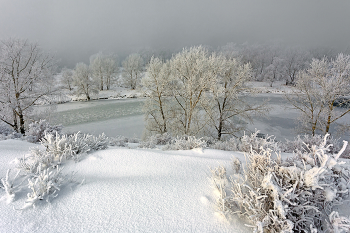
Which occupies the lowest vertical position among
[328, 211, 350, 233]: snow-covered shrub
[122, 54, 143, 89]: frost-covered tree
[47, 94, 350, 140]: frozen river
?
[47, 94, 350, 140]: frozen river

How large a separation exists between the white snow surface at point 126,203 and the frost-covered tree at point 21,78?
357 inches

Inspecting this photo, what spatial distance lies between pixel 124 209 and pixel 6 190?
1504 mm

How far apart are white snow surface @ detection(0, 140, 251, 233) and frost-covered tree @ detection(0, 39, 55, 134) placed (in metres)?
9.07

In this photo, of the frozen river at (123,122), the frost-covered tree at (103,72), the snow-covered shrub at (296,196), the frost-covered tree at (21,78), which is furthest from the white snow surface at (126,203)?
the frost-covered tree at (103,72)

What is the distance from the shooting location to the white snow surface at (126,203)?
5.96ft

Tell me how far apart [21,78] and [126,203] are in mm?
12273

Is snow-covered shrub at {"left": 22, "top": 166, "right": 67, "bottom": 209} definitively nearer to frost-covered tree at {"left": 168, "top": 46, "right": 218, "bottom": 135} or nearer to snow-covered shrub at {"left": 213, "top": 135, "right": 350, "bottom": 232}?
snow-covered shrub at {"left": 213, "top": 135, "right": 350, "bottom": 232}

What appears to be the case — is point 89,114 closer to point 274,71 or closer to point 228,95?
point 228,95

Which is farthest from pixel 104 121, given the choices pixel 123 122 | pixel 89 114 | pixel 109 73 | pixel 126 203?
pixel 109 73

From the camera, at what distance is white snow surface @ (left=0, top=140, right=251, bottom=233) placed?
1817 millimetres

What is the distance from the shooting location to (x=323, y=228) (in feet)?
5.85

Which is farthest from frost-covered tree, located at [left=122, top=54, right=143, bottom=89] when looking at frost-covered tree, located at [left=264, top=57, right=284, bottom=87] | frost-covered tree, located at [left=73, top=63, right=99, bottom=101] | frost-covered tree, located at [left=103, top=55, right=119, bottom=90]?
frost-covered tree, located at [left=264, top=57, right=284, bottom=87]

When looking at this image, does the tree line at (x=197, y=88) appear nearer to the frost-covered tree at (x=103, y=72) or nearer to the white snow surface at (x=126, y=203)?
the white snow surface at (x=126, y=203)

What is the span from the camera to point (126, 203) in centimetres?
215
